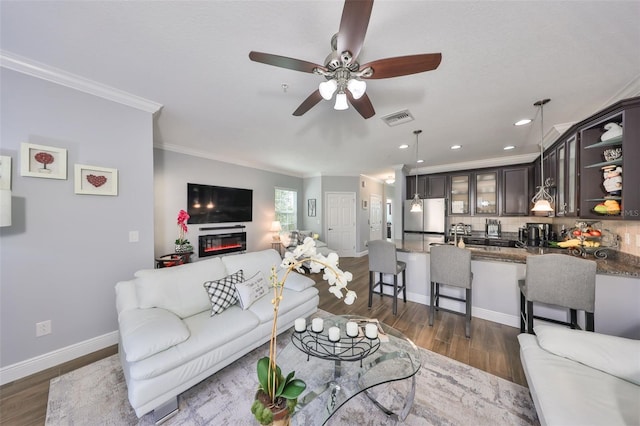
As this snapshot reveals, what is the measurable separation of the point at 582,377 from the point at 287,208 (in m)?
5.78

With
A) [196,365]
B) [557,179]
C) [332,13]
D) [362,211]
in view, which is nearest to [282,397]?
[196,365]

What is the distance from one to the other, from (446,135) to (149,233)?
4.19 metres

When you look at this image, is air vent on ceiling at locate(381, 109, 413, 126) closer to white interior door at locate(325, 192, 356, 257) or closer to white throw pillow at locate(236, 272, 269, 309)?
white throw pillow at locate(236, 272, 269, 309)

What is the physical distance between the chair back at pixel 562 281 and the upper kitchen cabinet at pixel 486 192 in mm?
2969

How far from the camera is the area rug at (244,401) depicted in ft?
4.64

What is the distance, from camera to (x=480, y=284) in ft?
9.11

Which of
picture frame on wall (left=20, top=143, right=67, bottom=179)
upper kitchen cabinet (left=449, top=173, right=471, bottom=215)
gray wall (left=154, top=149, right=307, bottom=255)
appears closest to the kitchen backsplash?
upper kitchen cabinet (left=449, top=173, right=471, bottom=215)

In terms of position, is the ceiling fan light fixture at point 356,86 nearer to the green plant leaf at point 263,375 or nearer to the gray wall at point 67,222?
the green plant leaf at point 263,375

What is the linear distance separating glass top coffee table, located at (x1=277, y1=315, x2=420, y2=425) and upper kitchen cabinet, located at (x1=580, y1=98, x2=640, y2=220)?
2299mm

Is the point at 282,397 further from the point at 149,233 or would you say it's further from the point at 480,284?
the point at 480,284

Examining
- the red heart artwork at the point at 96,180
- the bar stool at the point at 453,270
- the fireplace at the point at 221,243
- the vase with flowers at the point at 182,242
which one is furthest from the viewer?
the fireplace at the point at 221,243

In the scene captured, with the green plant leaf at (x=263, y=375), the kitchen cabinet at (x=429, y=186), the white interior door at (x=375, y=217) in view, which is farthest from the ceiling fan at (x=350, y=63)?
the white interior door at (x=375, y=217)

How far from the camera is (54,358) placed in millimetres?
1898

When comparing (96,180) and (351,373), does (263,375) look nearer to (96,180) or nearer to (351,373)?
(351,373)
